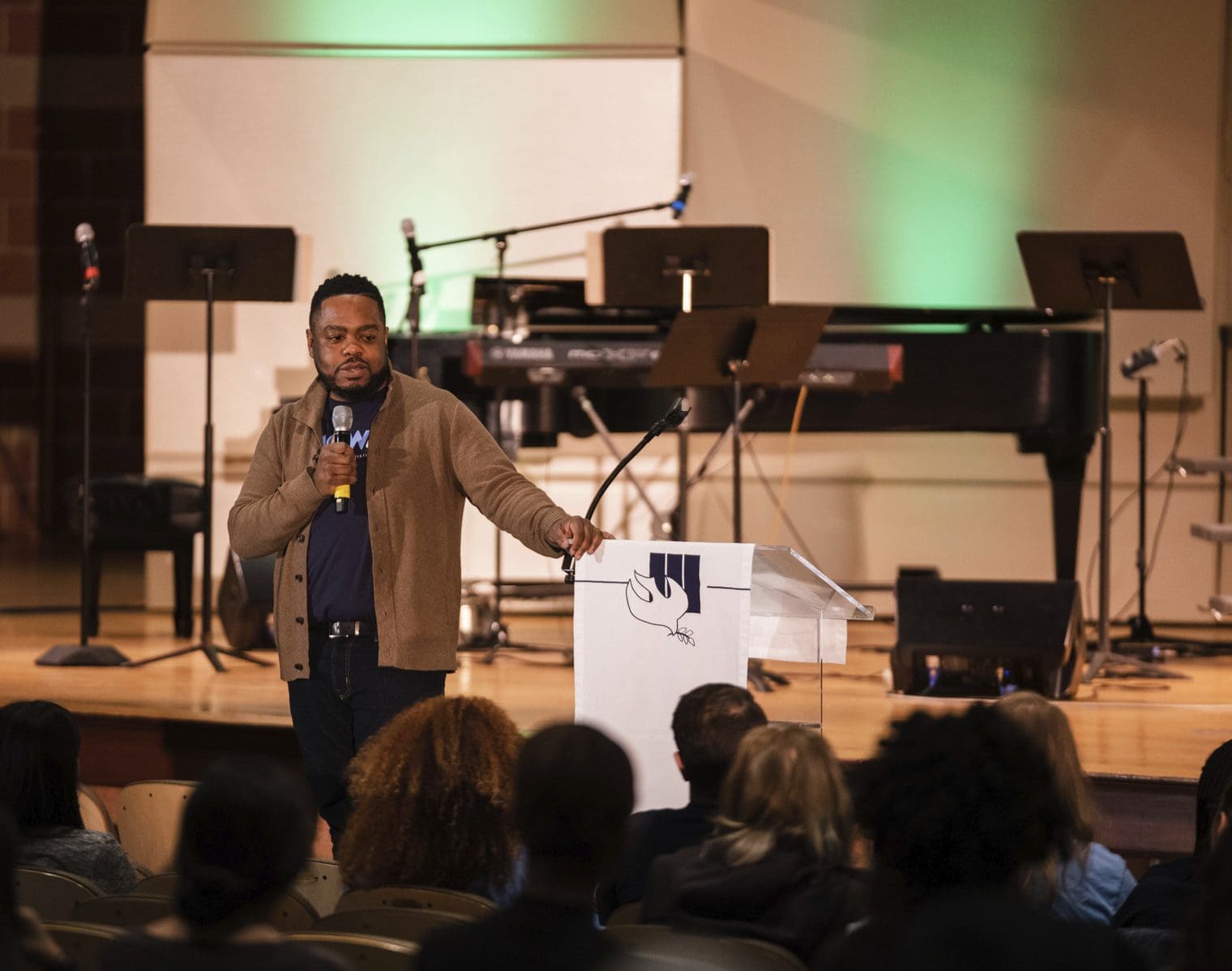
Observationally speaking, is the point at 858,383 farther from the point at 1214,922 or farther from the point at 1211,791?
the point at 1214,922

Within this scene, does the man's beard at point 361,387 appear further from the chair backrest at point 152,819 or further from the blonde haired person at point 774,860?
the blonde haired person at point 774,860

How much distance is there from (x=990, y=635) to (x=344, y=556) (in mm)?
2798

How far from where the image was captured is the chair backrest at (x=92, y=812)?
3432mm

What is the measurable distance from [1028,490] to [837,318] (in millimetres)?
1715

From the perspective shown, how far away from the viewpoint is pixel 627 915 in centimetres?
261

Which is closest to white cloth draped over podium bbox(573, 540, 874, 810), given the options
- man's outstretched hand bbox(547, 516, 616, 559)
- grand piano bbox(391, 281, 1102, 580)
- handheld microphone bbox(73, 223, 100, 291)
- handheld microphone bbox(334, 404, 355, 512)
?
man's outstretched hand bbox(547, 516, 616, 559)

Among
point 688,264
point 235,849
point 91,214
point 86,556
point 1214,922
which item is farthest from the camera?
point 91,214

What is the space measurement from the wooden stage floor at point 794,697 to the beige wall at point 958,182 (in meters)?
1.68

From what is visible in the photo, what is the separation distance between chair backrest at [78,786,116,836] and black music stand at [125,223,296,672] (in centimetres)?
225

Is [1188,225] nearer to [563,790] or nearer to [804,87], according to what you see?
[804,87]

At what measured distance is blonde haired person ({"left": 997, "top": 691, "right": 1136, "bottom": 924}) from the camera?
2.70 meters

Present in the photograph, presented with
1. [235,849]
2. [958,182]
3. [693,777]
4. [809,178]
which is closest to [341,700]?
[693,777]

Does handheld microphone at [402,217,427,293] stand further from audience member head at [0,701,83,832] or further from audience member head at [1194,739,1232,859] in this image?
audience member head at [1194,739,1232,859]

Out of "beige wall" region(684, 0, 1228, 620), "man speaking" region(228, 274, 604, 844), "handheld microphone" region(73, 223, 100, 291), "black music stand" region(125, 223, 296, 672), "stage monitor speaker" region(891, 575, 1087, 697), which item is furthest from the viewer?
"beige wall" region(684, 0, 1228, 620)
